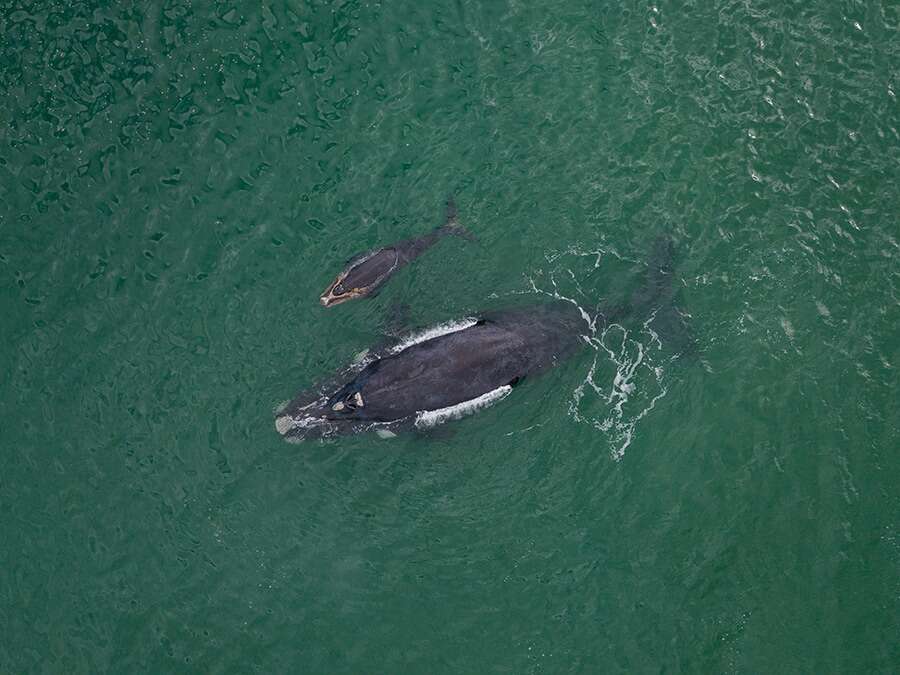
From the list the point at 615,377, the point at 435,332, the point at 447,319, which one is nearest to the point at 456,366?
the point at 435,332

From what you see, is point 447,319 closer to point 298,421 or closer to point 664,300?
point 298,421

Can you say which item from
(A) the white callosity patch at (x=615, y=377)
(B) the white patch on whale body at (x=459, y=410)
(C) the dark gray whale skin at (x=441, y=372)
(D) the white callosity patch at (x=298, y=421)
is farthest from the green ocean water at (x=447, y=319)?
(C) the dark gray whale skin at (x=441, y=372)

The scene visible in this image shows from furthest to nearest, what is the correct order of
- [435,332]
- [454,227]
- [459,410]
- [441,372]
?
[454,227] < [435,332] < [459,410] < [441,372]

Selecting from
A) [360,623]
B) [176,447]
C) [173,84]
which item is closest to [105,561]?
[176,447]

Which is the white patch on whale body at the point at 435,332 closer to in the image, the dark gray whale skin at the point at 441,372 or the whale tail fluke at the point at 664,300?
the dark gray whale skin at the point at 441,372

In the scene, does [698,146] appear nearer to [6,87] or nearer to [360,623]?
[360,623]
